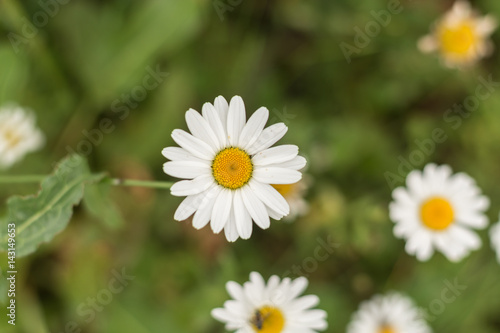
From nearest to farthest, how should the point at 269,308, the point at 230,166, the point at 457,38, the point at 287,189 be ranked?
1. the point at 230,166
2. the point at 269,308
3. the point at 287,189
4. the point at 457,38

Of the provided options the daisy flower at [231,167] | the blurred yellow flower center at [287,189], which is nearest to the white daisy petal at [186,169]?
the daisy flower at [231,167]

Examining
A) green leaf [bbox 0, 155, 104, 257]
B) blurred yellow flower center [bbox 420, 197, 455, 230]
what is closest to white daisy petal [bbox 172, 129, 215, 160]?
green leaf [bbox 0, 155, 104, 257]

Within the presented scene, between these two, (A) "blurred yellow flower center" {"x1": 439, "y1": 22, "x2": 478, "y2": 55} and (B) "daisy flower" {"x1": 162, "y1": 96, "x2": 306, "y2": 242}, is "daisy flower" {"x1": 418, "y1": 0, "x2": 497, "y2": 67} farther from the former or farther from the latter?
(B) "daisy flower" {"x1": 162, "y1": 96, "x2": 306, "y2": 242}

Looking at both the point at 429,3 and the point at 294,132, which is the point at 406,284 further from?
the point at 429,3

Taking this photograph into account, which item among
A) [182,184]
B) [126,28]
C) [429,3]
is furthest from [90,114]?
[429,3]

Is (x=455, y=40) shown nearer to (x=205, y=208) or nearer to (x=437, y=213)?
(x=437, y=213)

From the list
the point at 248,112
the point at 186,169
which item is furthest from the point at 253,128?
the point at 248,112
